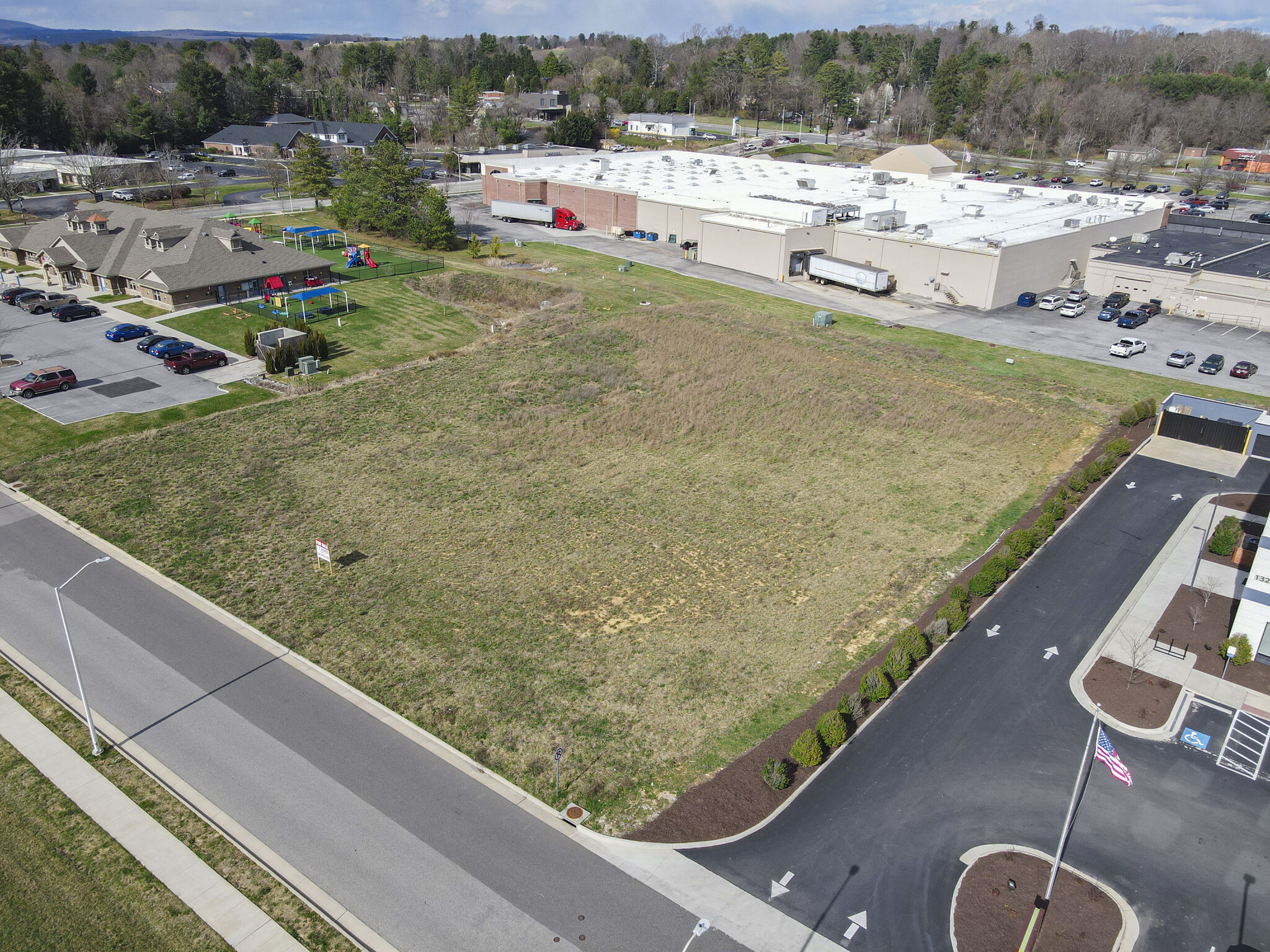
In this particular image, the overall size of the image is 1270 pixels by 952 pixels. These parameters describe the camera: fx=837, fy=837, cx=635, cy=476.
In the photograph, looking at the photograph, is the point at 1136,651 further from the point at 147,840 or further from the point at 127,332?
the point at 127,332

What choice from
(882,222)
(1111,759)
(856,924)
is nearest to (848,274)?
(882,222)

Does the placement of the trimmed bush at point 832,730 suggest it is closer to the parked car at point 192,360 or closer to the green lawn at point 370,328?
the green lawn at point 370,328

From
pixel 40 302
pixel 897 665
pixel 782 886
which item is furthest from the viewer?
pixel 40 302

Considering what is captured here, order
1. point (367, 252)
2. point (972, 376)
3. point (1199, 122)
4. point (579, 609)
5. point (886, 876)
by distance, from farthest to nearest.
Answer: point (1199, 122), point (367, 252), point (972, 376), point (579, 609), point (886, 876)

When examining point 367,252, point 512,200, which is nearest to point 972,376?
point 367,252

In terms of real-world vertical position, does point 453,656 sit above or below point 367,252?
below

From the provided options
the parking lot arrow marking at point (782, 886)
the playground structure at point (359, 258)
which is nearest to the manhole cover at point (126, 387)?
the playground structure at point (359, 258)

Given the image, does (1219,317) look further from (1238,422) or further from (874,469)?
(874,469)
